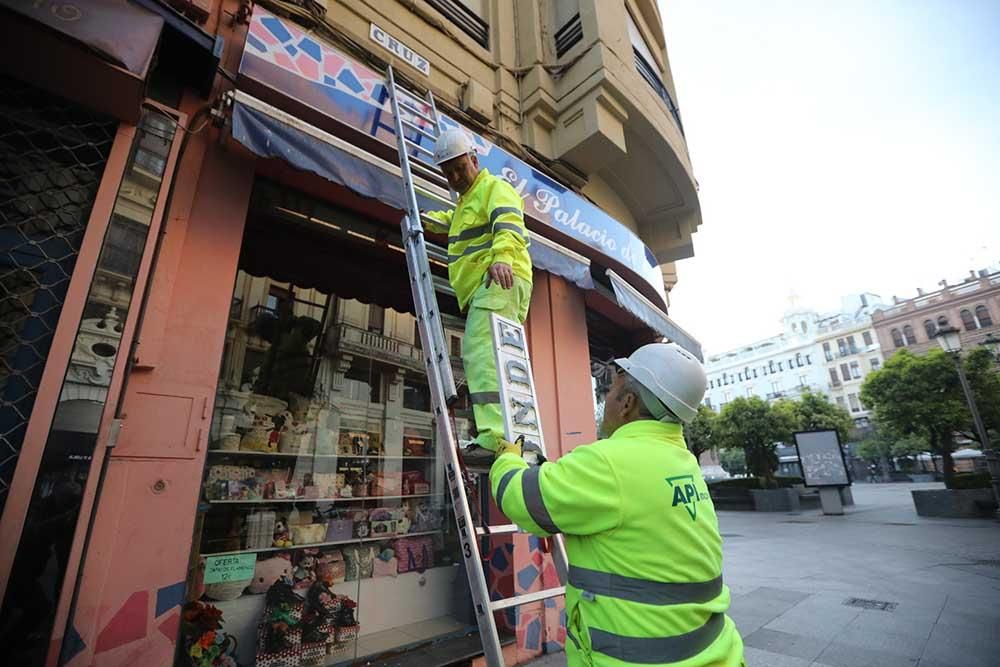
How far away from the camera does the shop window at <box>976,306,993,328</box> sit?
39688 millimetres

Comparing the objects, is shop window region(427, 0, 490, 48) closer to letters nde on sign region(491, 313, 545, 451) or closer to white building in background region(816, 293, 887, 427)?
letters nde on sign region(491, 313, 545, 451)

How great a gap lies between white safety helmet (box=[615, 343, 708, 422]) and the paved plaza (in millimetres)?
3193

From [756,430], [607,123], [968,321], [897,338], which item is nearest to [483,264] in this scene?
[607,123]

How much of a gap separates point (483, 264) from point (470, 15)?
18.2ft

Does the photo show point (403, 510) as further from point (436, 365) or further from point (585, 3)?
point (585, 3)

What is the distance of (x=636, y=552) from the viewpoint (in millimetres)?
1361

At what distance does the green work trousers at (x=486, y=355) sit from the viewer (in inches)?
88.0

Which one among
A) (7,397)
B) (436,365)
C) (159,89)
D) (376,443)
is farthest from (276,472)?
(159,89)

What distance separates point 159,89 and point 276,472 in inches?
124

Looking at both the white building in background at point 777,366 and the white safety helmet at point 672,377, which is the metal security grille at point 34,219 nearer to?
the white safety helmet at point 672,377

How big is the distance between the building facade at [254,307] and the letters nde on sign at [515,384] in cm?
108

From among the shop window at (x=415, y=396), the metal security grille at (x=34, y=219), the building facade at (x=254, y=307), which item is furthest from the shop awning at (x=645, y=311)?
the metal security grille at (x=34, y=219)

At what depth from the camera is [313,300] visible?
4445 mm

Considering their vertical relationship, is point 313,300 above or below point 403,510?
above
